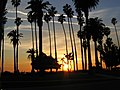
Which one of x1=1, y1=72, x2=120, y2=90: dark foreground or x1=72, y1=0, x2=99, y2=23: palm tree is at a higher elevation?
x1=72, y1=0, x2=99, y2=23: palm tree

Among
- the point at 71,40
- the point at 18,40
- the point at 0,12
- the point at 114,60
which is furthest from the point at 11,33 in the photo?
the point at 0,12

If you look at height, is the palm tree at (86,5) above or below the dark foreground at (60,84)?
above

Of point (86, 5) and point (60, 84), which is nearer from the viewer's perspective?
point (60, 84)

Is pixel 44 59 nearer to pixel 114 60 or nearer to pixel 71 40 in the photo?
pixel 71 40

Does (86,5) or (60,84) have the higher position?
(86,5)

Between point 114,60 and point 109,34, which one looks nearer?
point 114,60

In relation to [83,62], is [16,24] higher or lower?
higher

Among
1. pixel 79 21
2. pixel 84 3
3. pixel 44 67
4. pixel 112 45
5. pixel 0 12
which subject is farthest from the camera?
pixel 112 45

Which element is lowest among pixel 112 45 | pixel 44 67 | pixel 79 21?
pixel 44 67

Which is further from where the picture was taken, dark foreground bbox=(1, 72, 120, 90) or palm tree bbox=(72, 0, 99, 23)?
palm tree bbox=(72, 0, 99, 23)

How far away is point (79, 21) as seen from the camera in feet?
383

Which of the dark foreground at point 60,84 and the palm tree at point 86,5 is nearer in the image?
the dark foreground at point 60,84

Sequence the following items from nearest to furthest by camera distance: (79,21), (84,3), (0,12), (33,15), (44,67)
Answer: (0,12) < (84,3) < (44,67) < (33,15) < (79,21)

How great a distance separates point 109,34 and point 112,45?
5.88m
